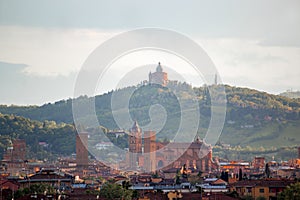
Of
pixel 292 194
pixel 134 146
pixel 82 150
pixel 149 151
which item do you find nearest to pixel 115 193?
pixel 292 194

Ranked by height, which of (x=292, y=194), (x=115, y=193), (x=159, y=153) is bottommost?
(x=292, y=194)

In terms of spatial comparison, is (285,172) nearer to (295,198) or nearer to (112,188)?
(112,188)

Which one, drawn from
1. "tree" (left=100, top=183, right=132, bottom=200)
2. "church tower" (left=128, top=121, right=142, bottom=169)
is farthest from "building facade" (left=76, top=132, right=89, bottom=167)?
"tree" (left=100, top=183, right=132, bottom=200)

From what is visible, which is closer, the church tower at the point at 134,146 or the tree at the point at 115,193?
the tree at the point at 115,193

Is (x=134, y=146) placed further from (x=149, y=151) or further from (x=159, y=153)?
(x=159, y=153)

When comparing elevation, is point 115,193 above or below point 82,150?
below

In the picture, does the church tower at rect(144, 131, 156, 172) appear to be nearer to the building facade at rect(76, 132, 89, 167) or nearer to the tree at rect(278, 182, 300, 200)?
the building facade at rect(76, 132, 89, 167)

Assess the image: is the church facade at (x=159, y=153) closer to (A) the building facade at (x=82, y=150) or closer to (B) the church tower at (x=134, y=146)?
A: (B) the church tower at (x=134, y=146)

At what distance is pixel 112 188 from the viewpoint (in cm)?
7944

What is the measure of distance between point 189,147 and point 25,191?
348 feet

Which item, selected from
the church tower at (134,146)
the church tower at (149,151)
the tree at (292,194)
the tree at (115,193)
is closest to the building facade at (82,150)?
the church tower at (134,146)

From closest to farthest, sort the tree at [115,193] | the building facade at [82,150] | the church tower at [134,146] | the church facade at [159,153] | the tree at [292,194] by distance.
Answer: the tree at [292,194] → the tree at [115,193] → the building facade at [82,150] → the church facade at [159,153] → the church tower at [134,146]

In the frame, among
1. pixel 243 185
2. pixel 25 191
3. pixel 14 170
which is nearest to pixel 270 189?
pixel 243 185

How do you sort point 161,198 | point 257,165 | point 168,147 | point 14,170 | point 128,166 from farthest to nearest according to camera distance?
point 168,147 < point 128,166 < point 257,165 < point 14,170 < point 161,198
